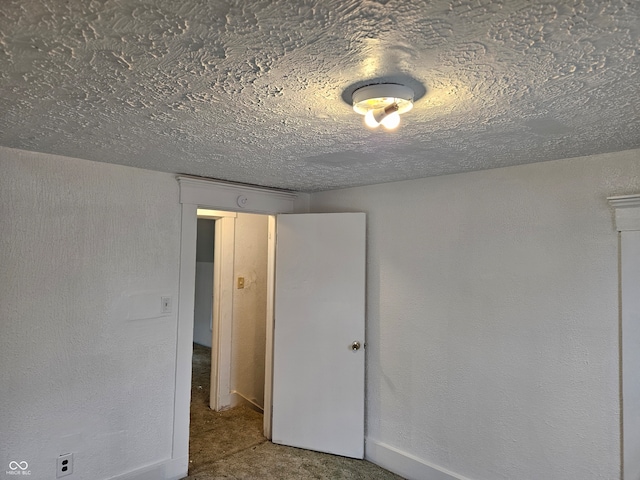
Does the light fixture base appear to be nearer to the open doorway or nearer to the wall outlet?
the wall outlet

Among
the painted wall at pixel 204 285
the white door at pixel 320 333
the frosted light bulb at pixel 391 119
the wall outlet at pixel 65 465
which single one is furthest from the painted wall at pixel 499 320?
the painted wall at pixel 204 285

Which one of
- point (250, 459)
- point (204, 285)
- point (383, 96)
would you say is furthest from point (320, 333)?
point (204, 285)

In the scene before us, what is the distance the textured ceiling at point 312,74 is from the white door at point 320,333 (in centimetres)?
119

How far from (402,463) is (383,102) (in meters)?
2.47

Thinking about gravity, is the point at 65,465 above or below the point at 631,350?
below

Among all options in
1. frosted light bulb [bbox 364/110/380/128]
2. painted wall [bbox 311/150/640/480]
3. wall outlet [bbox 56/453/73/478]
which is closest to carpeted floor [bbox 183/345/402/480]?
painted wall [bbox 311/150/640/480]

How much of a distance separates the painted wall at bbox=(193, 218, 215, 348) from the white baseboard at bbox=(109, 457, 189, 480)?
12.8ft

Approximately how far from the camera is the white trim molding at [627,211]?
5.80 ft

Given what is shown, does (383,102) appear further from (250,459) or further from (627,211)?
(250,459)

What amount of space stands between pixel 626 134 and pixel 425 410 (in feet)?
6.36

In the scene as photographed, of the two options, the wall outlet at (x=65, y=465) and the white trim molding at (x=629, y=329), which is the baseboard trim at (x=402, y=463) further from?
the wall outlet at (x=65, y=465)

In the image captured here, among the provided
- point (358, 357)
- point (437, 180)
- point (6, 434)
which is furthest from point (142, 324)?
point (437, 180)

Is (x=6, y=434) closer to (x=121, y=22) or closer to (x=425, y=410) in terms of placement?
(x=121, y=22)

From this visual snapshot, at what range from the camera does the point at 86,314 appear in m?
2.17
